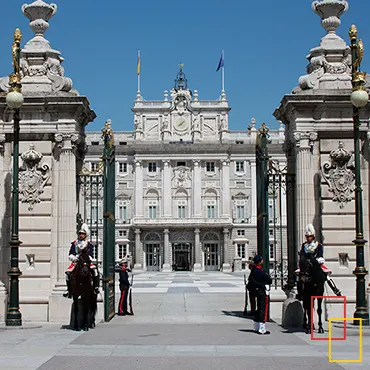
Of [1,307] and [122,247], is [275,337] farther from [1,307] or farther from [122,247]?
[122,247]

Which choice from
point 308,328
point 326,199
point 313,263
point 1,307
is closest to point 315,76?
point 326,199

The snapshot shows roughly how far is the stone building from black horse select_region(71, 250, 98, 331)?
6312 cm

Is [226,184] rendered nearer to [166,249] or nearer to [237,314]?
[166,249]

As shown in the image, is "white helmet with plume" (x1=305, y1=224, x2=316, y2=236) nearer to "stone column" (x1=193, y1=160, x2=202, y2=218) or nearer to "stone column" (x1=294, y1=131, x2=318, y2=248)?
"stone column" (x1=294, y1=131, x2=318, y2=248)

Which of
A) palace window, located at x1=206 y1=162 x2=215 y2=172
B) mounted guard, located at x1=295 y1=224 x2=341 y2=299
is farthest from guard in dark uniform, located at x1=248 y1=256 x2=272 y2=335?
palace window, located at x1=206 y1=162 x2=215 y2=172

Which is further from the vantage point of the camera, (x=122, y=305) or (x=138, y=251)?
(x=138, y=251)

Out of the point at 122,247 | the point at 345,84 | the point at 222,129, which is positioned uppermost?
the point at 222,129

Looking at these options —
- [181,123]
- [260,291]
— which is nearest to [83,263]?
[260,291]

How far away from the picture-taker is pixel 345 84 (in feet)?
53.8

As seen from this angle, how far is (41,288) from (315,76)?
7.93 meters

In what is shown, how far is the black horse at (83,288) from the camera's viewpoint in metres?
14.3

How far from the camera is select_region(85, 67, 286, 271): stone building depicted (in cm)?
7800

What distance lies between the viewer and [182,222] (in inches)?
3056

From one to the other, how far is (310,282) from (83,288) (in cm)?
455
